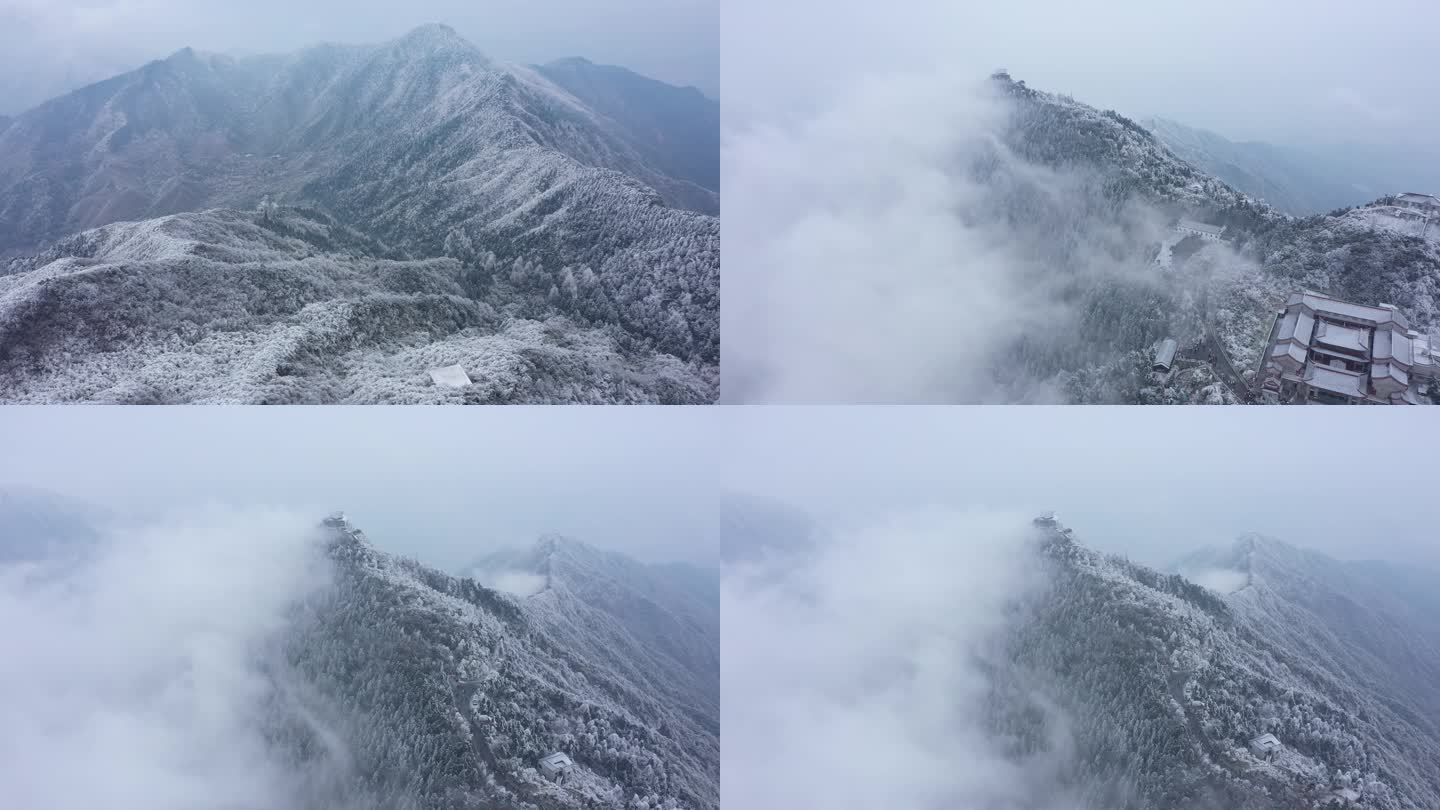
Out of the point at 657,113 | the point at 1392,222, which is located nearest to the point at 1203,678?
the point at 1392,222

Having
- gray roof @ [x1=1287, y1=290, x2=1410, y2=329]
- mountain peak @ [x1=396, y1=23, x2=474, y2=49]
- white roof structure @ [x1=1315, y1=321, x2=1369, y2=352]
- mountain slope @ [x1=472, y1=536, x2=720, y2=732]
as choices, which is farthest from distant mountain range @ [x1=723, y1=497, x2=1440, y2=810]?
mountain peak @ [x1=396, y1=23, x2=474, y2=49]

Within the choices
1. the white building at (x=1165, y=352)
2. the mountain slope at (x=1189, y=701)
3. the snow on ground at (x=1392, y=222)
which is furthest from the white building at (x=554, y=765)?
the snow on ground at (x=1392, y=222)

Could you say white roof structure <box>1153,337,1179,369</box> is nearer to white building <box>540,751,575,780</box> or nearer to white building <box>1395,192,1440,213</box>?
white building <box>1395,192,1440,213</box>

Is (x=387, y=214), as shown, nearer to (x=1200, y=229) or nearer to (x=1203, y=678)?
(x=1200, y=229)

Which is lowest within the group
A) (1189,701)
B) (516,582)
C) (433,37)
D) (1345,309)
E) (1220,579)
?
(1189,701)

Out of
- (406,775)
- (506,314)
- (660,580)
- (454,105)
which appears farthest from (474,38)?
(406,775)

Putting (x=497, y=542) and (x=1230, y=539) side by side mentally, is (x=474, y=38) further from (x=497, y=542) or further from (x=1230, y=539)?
(x=1230, y=539)
